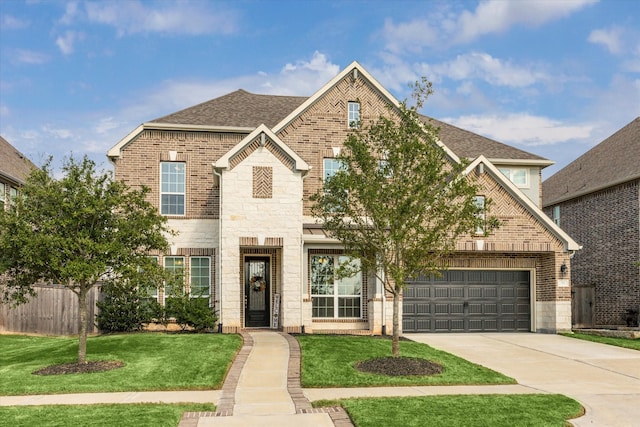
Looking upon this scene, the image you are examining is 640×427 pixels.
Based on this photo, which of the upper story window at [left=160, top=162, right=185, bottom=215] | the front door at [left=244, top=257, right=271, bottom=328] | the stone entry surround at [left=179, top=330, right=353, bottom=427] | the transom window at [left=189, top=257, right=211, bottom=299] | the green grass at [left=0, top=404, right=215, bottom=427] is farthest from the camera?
the upper story window at [left=160, top=162, right=185, bottom=215]

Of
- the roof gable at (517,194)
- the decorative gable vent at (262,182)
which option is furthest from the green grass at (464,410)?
the roof gable at (517,194)

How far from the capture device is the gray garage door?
76.9 ft

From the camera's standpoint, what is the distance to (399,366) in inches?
557

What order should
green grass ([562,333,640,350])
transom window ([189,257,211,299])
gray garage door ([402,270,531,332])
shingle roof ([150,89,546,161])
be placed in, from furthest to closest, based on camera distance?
shingle roof ([150,89,546,161]) < gray garage door ([402,270,531,332]) < transom window ([189,257,211,299]) < green grass ([562,333,640,350])

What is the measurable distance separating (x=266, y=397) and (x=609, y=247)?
72.0 feet

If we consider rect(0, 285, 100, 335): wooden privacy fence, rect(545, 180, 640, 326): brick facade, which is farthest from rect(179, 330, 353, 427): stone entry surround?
rect(545, 180, 640, 326): brick facade

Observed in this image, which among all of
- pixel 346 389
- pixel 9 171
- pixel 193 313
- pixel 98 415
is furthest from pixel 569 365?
pixel 9 171

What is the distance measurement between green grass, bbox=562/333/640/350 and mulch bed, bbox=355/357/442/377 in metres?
8.69

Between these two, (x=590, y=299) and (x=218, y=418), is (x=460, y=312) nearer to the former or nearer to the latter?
(x=590, y=299)

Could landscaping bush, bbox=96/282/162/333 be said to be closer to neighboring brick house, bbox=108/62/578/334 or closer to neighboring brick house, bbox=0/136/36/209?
neighboring brick house, bbox=108/62/578/334

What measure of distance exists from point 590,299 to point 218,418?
79.0 feet

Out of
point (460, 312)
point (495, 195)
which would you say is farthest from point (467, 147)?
point (460, 312)

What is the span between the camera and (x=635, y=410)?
36.0 feet

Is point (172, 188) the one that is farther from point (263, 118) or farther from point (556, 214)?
point (556, 214)
